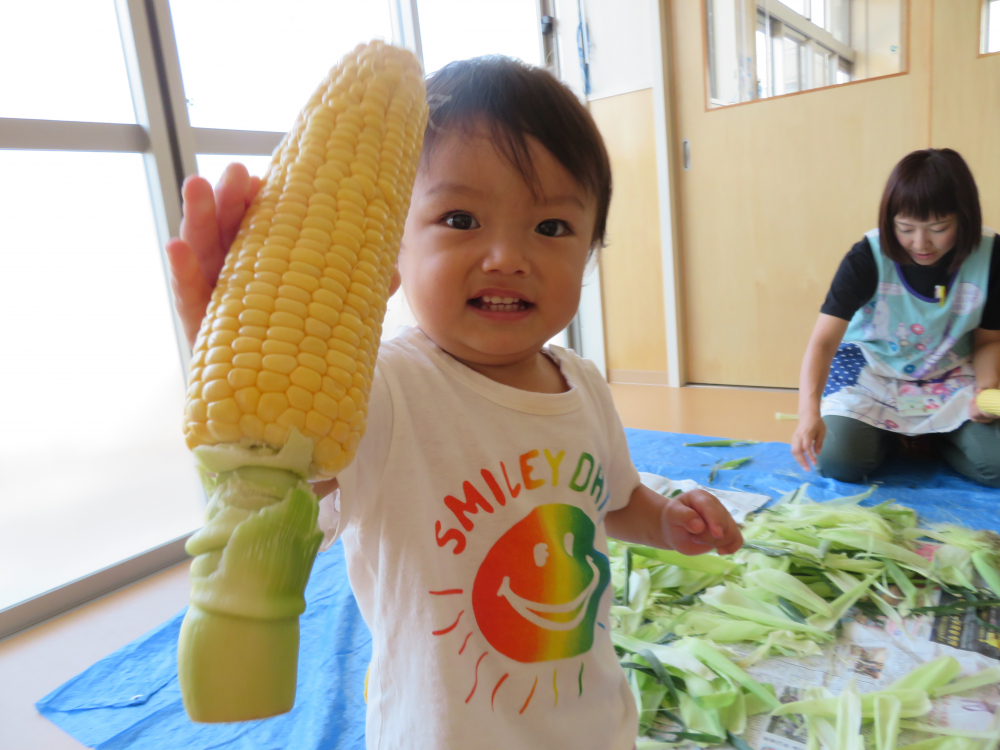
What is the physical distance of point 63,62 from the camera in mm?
1618

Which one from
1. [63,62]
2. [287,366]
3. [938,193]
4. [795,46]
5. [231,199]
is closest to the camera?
[287,366]

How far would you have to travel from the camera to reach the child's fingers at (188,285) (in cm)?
44

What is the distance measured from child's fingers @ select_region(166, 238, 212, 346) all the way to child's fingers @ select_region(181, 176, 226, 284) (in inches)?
0.4

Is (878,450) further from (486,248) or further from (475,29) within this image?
(475,29)

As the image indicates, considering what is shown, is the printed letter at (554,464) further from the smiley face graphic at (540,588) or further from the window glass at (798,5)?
the window glass at (798,5)

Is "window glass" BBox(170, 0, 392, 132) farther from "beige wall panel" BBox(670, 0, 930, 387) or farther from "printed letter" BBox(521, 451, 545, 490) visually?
"beige wall panel" BBox(670, 0, 930, 387)

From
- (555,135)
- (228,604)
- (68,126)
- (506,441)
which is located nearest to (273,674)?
(228,604)

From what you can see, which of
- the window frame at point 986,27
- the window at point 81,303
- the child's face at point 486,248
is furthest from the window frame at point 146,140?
the window frame at point 986,27

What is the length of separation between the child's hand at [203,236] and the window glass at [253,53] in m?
1.68

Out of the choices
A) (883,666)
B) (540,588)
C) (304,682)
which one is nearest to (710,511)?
(540,588)

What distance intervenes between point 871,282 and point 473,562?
192 cm

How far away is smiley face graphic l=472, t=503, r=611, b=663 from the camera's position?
0.66 metres

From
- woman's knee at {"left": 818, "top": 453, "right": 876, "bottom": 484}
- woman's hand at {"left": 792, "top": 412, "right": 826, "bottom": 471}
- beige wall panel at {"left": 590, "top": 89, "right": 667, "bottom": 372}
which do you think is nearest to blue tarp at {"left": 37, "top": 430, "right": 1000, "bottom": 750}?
woman's knee at {"left": 818, "top": 453, "right": 876, "bottom": 484}

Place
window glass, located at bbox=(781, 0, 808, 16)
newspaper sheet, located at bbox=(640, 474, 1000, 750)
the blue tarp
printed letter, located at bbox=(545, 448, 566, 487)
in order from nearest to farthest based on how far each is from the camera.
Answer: printed letter, located at bbox=(545, 448, 566, 487) → newspaper sheet, located at bbox=(640, 474, 1000, 750) → the blue tarp → window glass, located at bbox=(781, 0, 808, 16)
